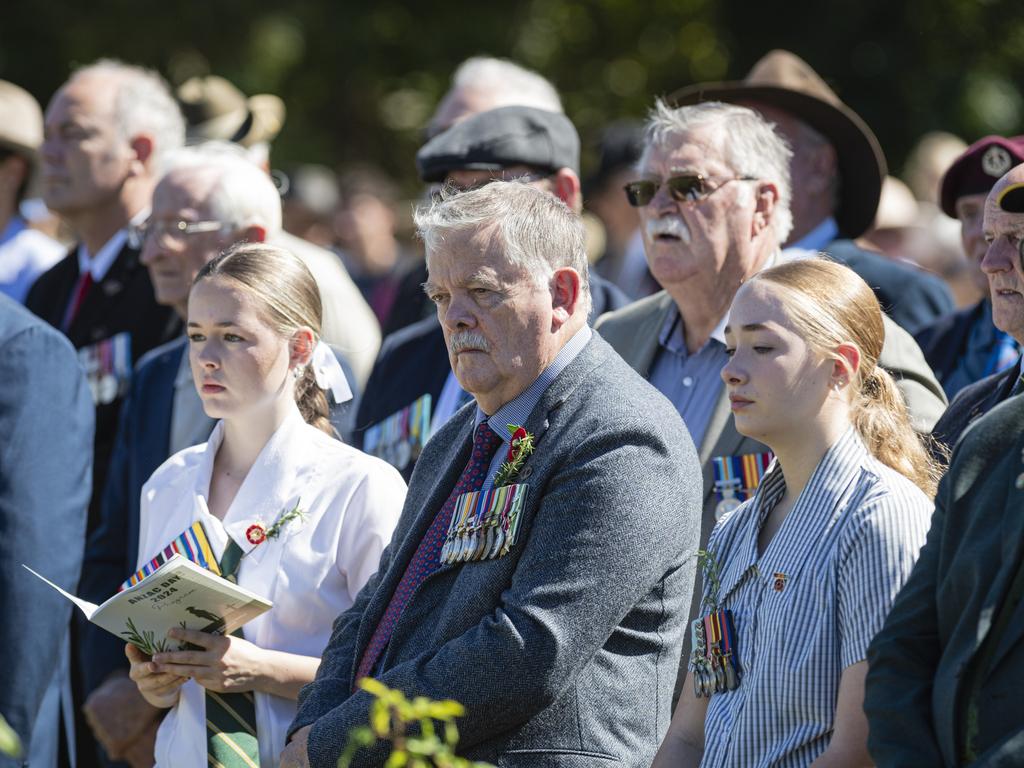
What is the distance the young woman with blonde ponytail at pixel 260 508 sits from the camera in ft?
13.6

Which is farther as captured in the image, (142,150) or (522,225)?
(142,150)

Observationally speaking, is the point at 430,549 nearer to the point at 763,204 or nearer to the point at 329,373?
the point at 329,373

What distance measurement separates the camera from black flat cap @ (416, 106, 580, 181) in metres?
5.63

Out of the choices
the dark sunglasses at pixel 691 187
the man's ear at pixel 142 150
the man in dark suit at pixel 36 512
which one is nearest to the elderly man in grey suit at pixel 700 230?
the dark sunglasses at pixel 691 187

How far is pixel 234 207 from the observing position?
5.74 metres

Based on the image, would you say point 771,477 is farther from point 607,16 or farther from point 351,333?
point 607,16

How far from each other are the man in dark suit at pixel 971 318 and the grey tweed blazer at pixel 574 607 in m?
2.02

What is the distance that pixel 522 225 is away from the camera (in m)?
3.83

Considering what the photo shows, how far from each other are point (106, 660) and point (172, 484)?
0.90 m

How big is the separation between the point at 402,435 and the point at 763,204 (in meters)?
1.41

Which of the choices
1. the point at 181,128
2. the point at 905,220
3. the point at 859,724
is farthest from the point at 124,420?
the point at 905,220

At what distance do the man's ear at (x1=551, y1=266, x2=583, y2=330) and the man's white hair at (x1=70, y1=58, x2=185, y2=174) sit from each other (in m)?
3.49

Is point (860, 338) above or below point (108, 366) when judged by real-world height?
above

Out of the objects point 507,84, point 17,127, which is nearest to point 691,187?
point 507,84
